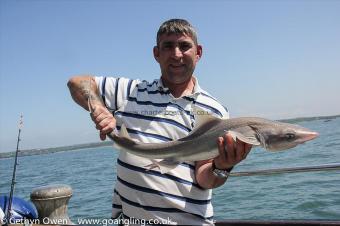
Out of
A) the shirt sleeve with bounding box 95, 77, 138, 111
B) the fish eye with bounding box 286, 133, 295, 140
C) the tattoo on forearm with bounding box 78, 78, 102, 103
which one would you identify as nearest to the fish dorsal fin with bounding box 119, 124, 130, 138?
the shirt sleeve with bounding box 95, 77, 138, 111

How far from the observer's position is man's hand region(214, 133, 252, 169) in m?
2.88

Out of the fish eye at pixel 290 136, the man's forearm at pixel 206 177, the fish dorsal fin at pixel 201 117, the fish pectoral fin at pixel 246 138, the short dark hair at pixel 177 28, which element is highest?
the short dark hair at pixel 177 28

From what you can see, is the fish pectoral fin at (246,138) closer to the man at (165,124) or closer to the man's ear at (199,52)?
the man at (165,124)

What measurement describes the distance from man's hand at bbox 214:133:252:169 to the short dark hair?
1079mm

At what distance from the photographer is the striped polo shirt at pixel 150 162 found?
297cm

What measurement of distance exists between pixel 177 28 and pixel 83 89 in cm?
111

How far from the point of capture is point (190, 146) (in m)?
3.03

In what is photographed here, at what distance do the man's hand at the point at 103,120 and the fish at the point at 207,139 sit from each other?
0.35ft

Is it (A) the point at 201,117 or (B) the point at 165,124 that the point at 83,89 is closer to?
(B) the point at 165,124

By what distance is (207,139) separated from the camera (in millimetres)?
3021

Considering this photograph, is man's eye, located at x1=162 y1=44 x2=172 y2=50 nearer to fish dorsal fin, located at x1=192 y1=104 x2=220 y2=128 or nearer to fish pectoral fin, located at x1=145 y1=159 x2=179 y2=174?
fish dorsal fin, located at x1=192 y1=104 x2=220 y2=128

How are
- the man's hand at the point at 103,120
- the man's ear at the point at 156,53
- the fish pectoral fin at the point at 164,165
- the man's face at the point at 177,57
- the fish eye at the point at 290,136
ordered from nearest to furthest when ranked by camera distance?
the fish eye at the point at 290,136 < the fish pectoral fin at the point at 164,165 < the man's hand at the point at 103,120 < the man's face at the point at 177,57 < the man's ear at the point at 156,53

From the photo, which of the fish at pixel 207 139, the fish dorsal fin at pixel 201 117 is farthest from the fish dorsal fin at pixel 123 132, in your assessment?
the fish dorsal fin at pixel 201 117

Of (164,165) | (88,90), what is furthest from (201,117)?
(88,90)
